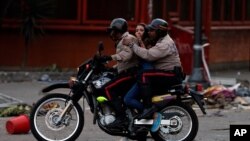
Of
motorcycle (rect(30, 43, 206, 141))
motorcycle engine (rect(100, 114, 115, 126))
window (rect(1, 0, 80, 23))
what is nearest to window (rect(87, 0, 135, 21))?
window (rect(1, 0, 80, 23))

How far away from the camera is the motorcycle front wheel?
933 cm

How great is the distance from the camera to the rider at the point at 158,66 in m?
9.34

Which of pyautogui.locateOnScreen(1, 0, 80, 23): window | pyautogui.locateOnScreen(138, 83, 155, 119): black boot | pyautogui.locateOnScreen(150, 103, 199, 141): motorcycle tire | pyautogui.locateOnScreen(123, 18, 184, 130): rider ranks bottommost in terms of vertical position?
pyautogui.locateOnScreen(150, 103, 199, 141): motorcycle tire

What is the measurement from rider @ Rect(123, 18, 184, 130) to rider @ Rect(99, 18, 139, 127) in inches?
4.4

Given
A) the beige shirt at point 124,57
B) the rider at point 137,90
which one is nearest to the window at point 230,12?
the rider at point 137,90

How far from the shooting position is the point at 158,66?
31.2 ft

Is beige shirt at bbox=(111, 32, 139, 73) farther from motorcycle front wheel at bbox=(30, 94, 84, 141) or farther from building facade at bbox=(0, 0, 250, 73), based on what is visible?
building facade at bbox=(0, 0, 250, 73)

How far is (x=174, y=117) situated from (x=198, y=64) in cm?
656

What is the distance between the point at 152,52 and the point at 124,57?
386mm

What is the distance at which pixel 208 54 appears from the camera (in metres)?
21.0

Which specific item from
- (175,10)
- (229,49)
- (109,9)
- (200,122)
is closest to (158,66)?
(200,122)

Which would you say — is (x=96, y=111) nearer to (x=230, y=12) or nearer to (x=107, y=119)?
(x=107, y=119)

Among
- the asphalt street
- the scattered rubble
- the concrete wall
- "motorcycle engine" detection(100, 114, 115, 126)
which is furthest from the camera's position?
the concrete wall

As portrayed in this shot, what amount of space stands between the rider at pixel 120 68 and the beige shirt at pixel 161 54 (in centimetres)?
16
